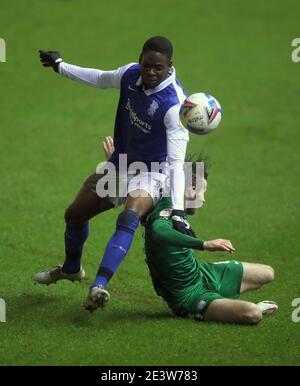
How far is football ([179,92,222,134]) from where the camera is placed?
854 cm

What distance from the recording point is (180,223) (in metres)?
8.28

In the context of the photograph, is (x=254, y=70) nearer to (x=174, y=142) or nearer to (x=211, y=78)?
(x=211, y=78)

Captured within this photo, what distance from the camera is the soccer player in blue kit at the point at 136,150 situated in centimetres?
838

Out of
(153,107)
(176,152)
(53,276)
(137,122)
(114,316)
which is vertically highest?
(153,107)

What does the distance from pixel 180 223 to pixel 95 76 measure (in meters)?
2.00

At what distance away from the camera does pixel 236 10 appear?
2328cm

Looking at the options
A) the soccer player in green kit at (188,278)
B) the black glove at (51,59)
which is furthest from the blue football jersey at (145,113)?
the black glove at (51,59)

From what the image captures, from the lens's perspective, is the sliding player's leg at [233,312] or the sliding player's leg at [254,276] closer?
the sliding player's leg at [233,312]

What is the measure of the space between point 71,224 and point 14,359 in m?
2.15

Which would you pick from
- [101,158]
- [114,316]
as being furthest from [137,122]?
[101,158]

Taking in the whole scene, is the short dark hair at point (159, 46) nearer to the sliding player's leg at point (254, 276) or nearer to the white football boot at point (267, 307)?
the sliding player's leg at point (254, 276)

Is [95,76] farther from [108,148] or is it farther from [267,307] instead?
[267,307]

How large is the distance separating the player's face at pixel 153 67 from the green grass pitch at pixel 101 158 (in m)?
2.30
